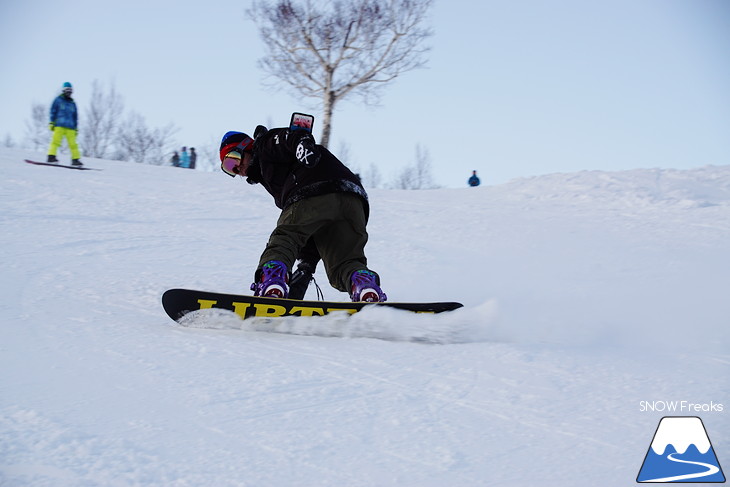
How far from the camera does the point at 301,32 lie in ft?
57.4

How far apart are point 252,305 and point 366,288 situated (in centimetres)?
60

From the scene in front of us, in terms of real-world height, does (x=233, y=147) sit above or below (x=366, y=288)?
above

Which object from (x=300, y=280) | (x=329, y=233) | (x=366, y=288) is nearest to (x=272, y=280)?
(x=366, y=288)

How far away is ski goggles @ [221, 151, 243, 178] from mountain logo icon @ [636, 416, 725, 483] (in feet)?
8.25

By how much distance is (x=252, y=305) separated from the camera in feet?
8.89

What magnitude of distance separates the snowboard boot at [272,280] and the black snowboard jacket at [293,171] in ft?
1.42

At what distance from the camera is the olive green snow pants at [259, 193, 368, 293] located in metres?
2.99

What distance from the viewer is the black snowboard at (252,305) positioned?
107 inches

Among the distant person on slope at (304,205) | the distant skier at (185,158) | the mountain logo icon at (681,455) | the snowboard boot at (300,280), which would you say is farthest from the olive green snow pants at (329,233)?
the distant skier at (185,158)

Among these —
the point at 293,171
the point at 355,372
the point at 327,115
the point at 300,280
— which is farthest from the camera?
the point at 327,115

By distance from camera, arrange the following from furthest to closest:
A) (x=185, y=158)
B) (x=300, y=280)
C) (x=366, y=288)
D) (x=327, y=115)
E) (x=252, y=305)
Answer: (x=185, y=158) → (x=327, y=115) → (x=300, y=280) → (x=366, y=288) → (x=252, y=305)

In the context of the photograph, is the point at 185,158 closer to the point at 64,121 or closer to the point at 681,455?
the point at 64,121

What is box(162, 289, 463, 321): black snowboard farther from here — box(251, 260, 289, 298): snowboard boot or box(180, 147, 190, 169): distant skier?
box(180, 147, 190, 169): distant skier

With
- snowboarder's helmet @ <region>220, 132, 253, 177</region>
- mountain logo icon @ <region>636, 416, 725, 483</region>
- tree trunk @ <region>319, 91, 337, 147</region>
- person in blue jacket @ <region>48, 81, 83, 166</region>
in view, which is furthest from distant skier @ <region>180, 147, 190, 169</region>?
mountain logo icon @ <region>636, 416, 725, 483</region>
